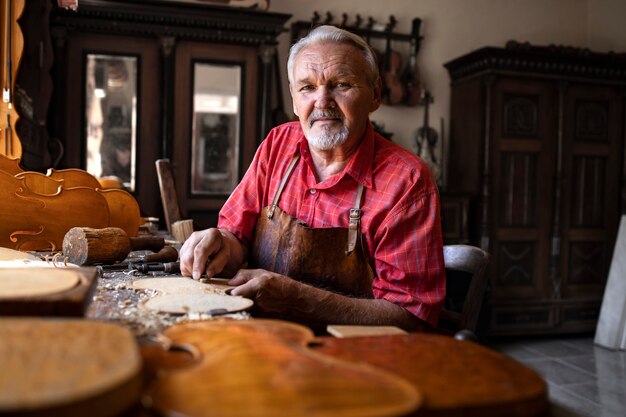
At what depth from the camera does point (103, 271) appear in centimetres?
178

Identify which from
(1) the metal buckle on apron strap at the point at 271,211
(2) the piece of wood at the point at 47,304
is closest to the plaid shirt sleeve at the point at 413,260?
(1) the metal buckle on apron strap at the point at 271,211

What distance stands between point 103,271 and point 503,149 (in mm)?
5376

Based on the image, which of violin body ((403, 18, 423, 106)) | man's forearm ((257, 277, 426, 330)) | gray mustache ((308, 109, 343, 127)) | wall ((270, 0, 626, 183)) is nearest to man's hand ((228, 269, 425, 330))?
man's forearm ((257, 277, 426, 330))

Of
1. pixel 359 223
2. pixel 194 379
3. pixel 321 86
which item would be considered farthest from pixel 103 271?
pixel 194 379

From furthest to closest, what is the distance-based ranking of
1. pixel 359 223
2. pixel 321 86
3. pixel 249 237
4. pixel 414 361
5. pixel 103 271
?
1. pixel 249 237
2. pixel 321 86
3. pixel 359 223
4. pixel 103 271
5. pixel 414 361

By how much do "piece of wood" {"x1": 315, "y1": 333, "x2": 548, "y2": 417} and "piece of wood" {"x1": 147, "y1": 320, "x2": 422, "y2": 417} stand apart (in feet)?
0.12

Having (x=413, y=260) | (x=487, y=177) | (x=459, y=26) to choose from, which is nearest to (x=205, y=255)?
(x=413, y=260)

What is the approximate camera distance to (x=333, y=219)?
2.13 m

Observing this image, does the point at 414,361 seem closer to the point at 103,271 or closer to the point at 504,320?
the point at 103,271

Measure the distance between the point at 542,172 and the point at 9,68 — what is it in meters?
5.56

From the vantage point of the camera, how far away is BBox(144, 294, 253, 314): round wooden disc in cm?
121

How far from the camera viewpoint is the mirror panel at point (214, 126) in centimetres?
523

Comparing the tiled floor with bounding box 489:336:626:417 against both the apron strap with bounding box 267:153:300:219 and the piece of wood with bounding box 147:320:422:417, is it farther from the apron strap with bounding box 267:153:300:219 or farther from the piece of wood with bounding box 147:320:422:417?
the piece of wood with bounding box 147:320:422:417

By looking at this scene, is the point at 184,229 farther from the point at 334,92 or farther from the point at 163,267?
the point at 334,92
